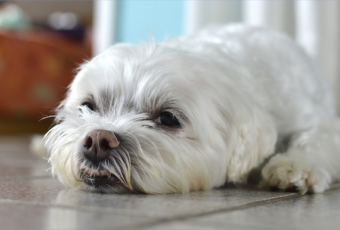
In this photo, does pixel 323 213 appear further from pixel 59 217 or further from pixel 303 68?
pixel 303 68

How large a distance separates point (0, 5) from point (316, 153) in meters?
8.94

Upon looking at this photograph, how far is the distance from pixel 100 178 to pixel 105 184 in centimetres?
3

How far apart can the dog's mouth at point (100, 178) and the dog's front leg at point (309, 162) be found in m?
0.62

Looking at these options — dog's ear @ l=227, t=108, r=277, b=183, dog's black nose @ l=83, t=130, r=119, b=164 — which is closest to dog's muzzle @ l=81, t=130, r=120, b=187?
dog's black nose @ l=83, t=130, r=119, b=164

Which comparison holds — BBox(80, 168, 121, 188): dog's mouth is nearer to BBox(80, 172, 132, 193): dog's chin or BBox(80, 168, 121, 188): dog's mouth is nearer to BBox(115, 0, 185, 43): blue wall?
BBox(80, 172, 132, 193): dog's chin

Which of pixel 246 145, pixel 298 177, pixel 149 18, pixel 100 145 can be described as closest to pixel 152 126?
pixel 100 145

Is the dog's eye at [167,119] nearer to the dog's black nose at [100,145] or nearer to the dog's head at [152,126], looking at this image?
the dog's head at [152,126]

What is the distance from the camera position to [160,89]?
1.70 meters

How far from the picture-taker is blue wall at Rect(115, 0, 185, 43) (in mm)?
4340

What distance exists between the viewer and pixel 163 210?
1138 millimetres

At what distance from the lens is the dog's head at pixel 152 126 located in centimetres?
149

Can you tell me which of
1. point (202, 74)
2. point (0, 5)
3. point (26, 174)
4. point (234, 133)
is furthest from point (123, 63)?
→ point (0, 5)

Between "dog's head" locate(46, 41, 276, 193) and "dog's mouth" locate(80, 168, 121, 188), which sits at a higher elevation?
"dog's head" locate(46, 41, 276, 193)

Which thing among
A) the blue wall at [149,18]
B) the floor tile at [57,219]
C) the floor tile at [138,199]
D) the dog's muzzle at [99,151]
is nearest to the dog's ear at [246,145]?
the floor tile at [138,199]
